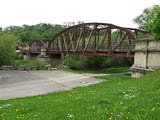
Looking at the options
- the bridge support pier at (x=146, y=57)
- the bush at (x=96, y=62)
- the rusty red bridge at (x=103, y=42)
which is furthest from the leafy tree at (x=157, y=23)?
the bush at (x=96, y=62)

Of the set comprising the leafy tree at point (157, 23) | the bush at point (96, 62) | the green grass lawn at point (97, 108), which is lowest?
the bush at point (96, 62)

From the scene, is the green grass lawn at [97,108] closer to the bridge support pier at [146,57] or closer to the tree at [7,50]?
the bridge support pier at [146,57]

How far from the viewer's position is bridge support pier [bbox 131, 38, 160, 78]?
609 inches

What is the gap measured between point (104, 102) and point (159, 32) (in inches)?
221

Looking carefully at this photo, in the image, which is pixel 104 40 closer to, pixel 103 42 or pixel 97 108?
pixel 103 42

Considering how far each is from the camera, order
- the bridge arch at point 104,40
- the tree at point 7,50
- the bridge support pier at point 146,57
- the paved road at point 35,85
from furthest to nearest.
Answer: the tree at point 7,50
the bridge arch at point 104,40
the bridge support pier at point 146,57
the paved road at point 35,85

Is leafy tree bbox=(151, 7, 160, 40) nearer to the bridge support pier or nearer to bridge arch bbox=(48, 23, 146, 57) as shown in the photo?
the bridge support pier

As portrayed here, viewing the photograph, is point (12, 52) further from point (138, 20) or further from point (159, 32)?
point (138, 20)

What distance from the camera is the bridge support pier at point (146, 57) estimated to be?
15.5m

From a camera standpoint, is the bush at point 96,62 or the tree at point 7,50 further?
the bush at point 96,62

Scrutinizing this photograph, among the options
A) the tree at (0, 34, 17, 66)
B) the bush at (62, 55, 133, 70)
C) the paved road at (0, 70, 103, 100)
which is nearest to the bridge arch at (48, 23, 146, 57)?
the bush at (62, 55, 133, 70)

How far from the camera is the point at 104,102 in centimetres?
605

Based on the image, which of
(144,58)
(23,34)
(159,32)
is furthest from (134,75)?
(23,34)

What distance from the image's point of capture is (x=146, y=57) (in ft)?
54.1
